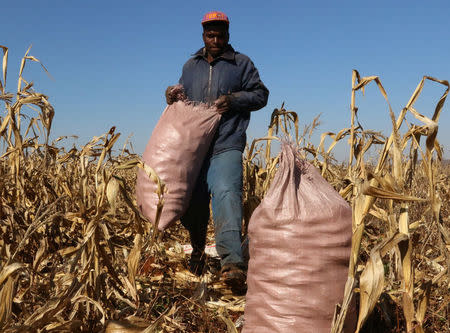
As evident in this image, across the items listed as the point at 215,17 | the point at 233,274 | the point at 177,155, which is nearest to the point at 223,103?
the point at 177,155

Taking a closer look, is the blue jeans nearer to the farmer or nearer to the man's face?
the farmer

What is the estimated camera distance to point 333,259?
1.69 m

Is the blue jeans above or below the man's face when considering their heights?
below

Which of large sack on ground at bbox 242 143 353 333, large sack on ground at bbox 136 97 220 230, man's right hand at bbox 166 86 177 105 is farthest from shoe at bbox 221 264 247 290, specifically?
man's right hand at bbox 166 86 177 105

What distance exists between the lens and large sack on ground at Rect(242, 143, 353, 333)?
167cm

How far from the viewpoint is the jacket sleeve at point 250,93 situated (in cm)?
287

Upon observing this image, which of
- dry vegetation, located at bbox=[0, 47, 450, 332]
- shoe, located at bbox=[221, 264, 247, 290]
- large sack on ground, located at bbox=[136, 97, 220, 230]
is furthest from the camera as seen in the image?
large sack on ground, located at bbox=[136, 97, 220, 230]

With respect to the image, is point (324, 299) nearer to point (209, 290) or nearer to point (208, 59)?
point (209, 290)

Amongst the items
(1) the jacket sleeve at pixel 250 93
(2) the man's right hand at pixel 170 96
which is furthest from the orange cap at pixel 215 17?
(2) the man's right hand at pixel 170 96

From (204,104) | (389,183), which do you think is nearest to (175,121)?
(204,104)

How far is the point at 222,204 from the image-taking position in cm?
268

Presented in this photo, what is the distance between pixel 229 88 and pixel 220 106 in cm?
19

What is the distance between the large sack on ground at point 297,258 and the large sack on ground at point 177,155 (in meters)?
0.94

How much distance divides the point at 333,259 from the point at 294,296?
204 mm
